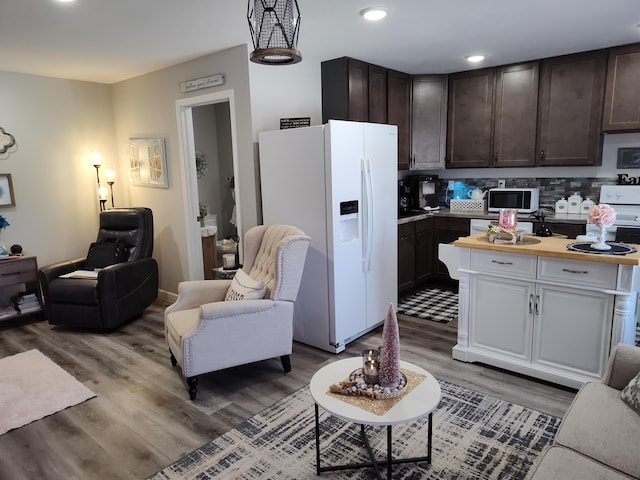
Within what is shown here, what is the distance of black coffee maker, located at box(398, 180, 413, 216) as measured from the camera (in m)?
5.12

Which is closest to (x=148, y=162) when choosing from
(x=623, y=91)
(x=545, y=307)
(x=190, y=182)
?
(x=190, y=182)

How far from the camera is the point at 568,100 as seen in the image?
4242mm

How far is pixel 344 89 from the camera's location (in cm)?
411

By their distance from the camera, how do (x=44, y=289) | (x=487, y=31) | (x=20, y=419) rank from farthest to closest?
(x=44, y=289), (x=487, y=31), (x=20, y=419)

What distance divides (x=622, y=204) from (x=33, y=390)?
17.0 feet

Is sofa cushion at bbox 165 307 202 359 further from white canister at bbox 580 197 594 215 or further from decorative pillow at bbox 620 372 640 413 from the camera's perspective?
white canister at bbox 580 197 594 215

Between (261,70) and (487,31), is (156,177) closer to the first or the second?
(261,70)

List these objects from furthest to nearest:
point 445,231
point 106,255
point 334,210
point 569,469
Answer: point 445,231 < point 106,255 < point 334,210 < point 569,469

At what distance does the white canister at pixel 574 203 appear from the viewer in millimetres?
4398

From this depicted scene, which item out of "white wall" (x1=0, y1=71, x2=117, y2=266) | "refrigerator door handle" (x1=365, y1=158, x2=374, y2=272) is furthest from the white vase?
"white wall" (x1=0, y1=71, x2=117, y2=266)

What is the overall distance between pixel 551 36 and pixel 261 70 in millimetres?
2402

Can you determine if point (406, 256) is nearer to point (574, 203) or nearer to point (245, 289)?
point (574, 203)

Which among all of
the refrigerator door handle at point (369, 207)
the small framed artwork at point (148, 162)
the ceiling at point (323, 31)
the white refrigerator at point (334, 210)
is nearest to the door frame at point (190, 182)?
the small framed artwork at point (148, 162)

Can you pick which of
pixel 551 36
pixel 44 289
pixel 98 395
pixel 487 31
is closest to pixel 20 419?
pixel 98 395
